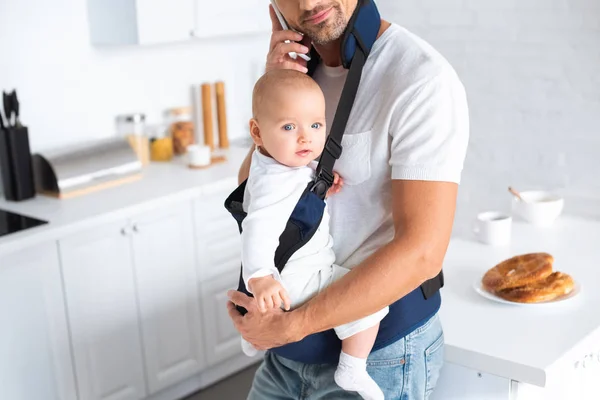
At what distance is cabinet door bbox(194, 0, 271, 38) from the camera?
3719 millimetres

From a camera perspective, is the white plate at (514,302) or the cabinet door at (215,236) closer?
the white plate at (514,302)

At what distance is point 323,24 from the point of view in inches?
61.9

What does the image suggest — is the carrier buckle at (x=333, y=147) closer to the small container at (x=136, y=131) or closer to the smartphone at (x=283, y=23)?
the smartphone at (x=283, y=23)

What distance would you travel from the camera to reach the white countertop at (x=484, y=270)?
1.76 m

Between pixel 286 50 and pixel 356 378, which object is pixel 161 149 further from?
pixel 356 378

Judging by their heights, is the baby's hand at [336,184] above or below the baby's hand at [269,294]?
above

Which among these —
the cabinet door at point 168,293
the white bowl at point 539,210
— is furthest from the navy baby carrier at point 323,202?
the cabinet door at point 168,293

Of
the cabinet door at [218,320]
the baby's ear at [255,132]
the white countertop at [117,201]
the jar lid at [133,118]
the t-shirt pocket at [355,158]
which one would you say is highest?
the baby's ear at [255,132]

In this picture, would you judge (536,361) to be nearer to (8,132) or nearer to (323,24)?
(323,24)

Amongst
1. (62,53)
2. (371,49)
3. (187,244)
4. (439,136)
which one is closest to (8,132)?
(62,53)

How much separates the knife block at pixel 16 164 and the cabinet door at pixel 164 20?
69 centimetres

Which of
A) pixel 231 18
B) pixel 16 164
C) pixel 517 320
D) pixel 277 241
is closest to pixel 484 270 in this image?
pixel 517 320

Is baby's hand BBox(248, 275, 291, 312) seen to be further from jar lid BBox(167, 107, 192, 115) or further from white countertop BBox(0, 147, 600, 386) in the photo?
jar lid BBox(167, 107, 192, 115)

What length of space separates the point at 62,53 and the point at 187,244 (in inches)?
40.0
